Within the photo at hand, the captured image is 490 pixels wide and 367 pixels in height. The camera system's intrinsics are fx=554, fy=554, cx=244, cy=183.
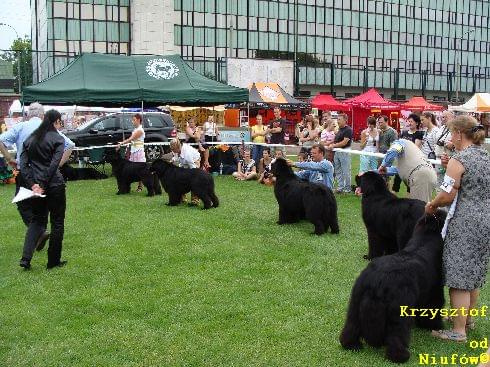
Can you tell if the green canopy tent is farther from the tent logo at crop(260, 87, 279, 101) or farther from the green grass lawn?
the tent logo at crop(260, 87, 279, 101)

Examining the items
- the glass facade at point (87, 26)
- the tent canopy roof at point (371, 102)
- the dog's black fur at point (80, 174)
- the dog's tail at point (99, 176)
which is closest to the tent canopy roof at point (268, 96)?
the tent canopy roof at point (371, 102)

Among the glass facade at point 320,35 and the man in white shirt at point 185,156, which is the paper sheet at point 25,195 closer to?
the man in white shirt at point 185,156

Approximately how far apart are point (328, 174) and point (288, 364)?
685 cm

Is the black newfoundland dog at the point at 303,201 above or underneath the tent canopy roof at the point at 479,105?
underneath

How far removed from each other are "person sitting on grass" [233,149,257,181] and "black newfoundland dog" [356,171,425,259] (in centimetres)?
873

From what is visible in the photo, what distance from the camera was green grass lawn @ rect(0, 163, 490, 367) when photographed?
441cm

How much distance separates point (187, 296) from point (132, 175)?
761 cm

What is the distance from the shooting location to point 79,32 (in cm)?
5538

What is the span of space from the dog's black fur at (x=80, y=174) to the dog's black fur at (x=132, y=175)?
2946mm

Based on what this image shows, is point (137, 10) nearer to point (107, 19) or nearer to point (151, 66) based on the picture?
point (107, 19)

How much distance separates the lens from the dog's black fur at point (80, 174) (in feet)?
51.8

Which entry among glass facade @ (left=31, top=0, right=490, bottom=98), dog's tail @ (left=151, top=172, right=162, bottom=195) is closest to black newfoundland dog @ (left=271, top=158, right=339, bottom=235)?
dog's tail @ (left=151, top=172, right=162, bottom=195)

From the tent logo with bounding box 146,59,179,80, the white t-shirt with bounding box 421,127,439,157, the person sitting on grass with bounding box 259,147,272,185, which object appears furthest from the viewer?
the tent logo with bounding box 146,59,179,80

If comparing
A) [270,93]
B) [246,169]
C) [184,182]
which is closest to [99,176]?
[246,169]
